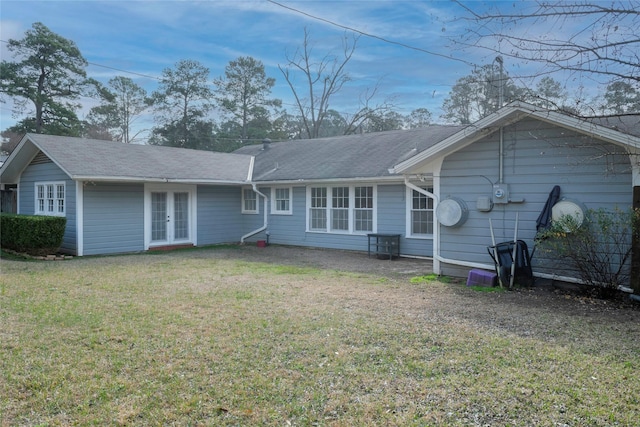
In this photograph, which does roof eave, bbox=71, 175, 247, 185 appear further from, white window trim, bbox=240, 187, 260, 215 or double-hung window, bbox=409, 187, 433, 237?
double-hung window, bbox=409, 187, 433, 237

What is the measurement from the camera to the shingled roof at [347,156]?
43.8ft

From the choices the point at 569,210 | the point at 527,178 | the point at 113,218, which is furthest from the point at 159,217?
the point at 569,210

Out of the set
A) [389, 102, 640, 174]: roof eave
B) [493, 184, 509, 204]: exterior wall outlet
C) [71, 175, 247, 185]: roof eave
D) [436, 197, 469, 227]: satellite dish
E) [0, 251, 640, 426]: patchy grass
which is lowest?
[0, 251, 640, 426]: patchy grass

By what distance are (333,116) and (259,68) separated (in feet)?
23.2

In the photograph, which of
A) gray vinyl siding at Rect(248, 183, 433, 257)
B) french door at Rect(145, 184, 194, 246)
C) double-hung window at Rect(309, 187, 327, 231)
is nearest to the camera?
gray vinyl siding at Rect(248, 183, 433, 257)

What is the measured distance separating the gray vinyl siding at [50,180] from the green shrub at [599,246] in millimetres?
11920

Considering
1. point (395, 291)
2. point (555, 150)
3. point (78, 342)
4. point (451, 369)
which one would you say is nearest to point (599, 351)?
point (451, 369)

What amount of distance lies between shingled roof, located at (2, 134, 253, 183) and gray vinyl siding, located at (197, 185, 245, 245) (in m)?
0.71

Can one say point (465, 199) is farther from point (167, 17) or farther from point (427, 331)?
point (167, 17)

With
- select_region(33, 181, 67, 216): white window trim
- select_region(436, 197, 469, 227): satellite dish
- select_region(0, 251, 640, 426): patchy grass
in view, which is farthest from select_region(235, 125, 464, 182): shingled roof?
select_region(0, 251, 640, 426): patchy grass

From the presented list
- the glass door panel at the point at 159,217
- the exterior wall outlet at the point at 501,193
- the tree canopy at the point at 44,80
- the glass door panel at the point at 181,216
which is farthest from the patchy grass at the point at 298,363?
the tree canopy at the point at 44,80

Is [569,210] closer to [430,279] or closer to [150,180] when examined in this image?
[430,279]

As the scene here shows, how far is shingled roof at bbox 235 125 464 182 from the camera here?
1336 cm

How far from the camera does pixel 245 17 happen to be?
13.8m
